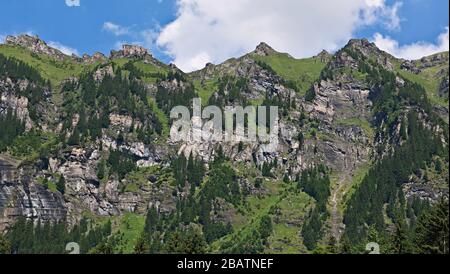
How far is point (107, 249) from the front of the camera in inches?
5994
